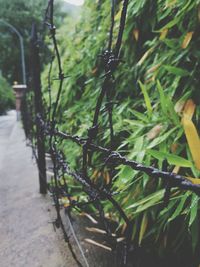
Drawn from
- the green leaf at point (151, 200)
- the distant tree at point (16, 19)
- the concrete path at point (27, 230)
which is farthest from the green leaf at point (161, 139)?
the distant tree at point (16, 19)

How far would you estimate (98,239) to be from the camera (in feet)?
5.68

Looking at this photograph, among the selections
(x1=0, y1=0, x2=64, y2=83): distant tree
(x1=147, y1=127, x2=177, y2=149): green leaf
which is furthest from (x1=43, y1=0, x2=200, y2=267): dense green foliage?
(x1=0, y1=0, x2=64, y2=83): distant tree

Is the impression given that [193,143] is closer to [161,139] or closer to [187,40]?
[161,139]

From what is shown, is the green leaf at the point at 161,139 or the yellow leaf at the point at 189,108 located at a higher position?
the yellow leaf at the point at 189,108

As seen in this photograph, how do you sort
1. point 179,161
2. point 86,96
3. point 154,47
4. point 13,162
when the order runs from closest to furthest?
point 179,161 < point 154,47 < point 86,96 < point 13,162

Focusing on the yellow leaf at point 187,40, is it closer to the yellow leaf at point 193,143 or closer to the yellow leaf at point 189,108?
the yellow leaf at point 189,108

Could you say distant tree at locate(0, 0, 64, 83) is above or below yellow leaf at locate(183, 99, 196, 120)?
above

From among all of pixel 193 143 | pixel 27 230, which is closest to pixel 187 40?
pixel 193 143

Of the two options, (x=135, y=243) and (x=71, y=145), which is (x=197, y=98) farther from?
(x=71, y=145)

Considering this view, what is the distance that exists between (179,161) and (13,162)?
332 cm

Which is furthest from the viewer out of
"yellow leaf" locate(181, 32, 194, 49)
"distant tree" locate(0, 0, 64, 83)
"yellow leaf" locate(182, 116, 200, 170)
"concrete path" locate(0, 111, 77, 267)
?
"distant tree" locate(0, 0, 64, 83)

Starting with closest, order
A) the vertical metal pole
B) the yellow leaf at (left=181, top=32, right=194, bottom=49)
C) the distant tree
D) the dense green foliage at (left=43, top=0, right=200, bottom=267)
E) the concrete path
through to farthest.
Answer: the dense green foliage at (left=43, top=0, right=200, bottom=267) → the yellow leaf at (left=181, top=32, right=194, bottom=49) → the concrete path → the vertical metal pole → the distant tree

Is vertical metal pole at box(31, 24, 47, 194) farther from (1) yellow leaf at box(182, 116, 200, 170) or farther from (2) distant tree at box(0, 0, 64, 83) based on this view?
(2) distant tree at box(0, 0, 64, 83)

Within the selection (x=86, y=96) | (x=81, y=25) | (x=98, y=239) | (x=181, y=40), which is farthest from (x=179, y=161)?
(x=81, y=25)
